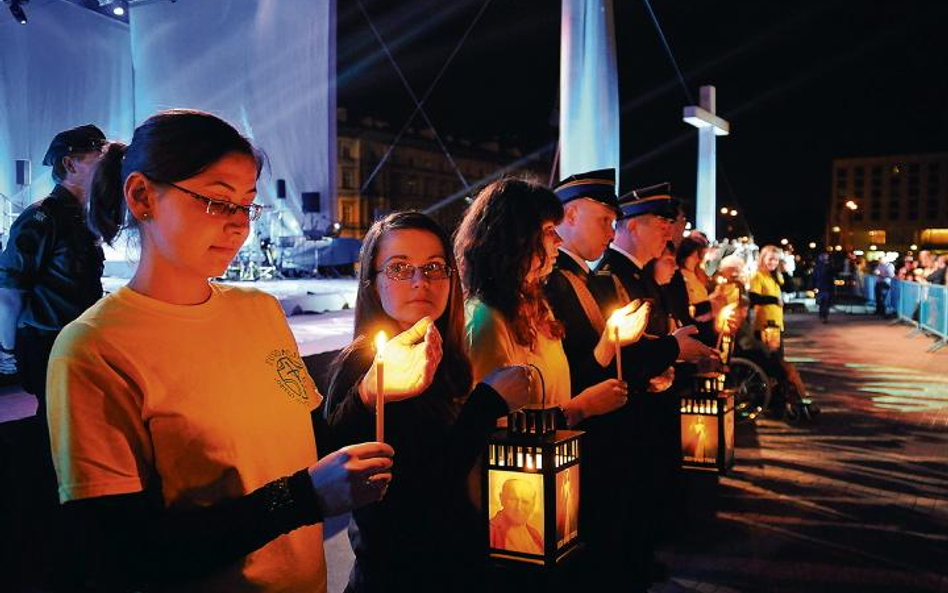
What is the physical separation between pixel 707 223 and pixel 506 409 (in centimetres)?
1906

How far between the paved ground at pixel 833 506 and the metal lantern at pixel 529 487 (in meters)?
2.33

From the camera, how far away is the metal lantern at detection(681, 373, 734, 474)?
5199 mm

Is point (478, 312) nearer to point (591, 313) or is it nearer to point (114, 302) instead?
point (591, 313)

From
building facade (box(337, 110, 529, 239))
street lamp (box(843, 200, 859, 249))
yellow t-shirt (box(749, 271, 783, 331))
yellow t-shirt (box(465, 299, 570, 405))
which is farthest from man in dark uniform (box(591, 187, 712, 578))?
building facade (box(337, 110, 529, 239))

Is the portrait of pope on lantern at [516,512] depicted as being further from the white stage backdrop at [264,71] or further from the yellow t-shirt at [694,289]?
the white stage backdrop at [264,71]

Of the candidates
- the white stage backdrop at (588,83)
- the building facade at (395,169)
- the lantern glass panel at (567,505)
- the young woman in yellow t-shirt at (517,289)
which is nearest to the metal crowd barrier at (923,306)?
the white stage backdrop at (588,83)

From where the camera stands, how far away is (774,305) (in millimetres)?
9797

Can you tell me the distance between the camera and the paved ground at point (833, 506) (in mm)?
4926

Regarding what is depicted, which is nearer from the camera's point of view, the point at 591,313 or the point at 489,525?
the point at 489,525

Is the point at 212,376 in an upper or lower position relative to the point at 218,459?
upper

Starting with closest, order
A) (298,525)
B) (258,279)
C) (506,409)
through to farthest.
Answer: (298,525) < (506,409) < (258,279)

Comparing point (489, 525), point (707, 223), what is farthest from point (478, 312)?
point (707, 223)

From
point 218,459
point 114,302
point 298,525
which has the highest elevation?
point 114,302

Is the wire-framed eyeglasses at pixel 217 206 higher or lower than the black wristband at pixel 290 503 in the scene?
higher
